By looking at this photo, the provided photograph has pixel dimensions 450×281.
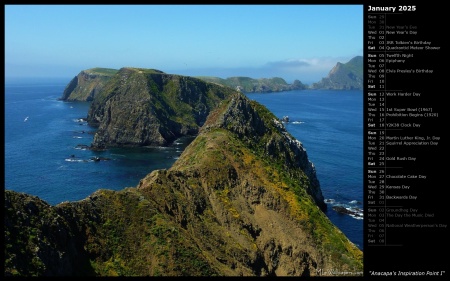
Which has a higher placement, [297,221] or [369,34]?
[369,34]

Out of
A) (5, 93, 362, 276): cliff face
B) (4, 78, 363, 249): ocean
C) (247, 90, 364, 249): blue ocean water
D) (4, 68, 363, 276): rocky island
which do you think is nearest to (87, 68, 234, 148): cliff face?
(4, 78, 363, 249): ocean

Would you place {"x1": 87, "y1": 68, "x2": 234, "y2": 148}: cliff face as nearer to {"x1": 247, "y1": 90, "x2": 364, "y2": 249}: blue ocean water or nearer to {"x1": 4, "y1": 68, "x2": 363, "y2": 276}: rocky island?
{"x1": 247, "y1": 90, "x2": 364, "y2": 249}: blue ocean water

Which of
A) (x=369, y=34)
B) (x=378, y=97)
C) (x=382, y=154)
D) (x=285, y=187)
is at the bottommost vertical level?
(x=285, y=187)

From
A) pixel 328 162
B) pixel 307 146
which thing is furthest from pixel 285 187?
pixel 307 146

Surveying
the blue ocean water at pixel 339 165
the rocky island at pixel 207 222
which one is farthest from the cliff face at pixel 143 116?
the rocky island at pixel 207 222

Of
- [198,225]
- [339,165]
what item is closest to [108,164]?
[339,165]

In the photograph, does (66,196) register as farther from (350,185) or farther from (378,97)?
(378,97)

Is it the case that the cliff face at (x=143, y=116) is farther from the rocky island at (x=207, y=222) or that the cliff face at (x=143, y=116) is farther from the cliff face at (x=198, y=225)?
the cliff face at (x=198, y=225)
